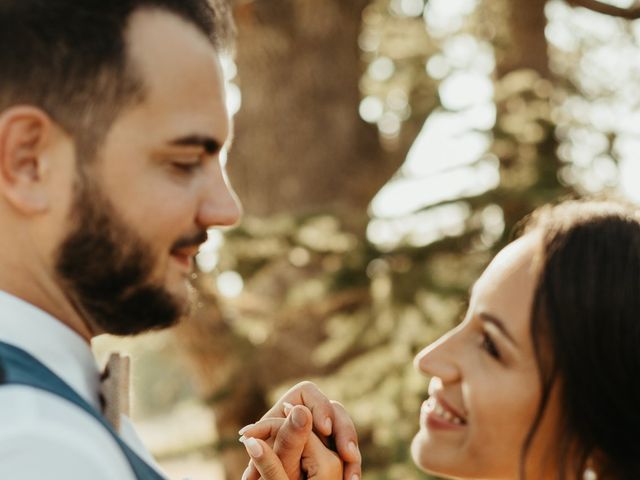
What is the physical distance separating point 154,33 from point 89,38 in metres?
0.11

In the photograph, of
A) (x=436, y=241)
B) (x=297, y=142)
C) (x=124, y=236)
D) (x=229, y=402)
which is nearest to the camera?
(x=124, y=236)

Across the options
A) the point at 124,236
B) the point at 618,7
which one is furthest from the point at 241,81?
the point at 124,236

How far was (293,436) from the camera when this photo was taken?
1895mm

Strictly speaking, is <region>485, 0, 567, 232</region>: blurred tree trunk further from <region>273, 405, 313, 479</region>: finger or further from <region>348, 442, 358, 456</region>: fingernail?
<region>273, 405, 313, 479</region>: finger

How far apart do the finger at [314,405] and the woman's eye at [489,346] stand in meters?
0.38

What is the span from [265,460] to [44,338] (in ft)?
1.50

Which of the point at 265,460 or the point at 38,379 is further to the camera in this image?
the point at 265,460

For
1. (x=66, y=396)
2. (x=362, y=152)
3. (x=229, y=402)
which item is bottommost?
(x=229, y=402)

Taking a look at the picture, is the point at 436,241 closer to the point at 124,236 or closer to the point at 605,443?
the point at 605,443

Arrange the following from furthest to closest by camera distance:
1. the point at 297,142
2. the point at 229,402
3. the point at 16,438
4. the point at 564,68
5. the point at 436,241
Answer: the point at 564,68 < the point at 297,142 < the point at 229,402 < the point at 436,241 < the point at 16,438

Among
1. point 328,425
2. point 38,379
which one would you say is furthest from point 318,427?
point 38,379

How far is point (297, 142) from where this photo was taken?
6.13 meters

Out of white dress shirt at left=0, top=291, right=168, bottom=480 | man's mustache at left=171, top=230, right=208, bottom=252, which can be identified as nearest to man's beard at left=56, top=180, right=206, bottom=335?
man's mustache at left=171, top=230, right=208, bottom=252

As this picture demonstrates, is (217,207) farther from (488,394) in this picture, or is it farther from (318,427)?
(488,394)
